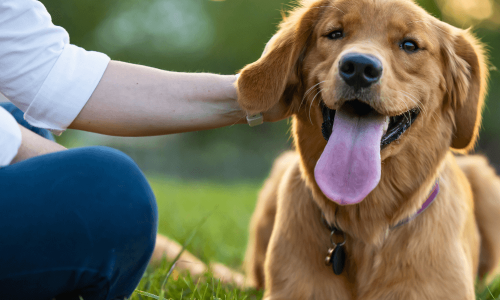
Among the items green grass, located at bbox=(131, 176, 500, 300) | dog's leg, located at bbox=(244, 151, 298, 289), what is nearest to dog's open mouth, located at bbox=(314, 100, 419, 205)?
green grass, located at bbox=(131, 176, 500, 300)

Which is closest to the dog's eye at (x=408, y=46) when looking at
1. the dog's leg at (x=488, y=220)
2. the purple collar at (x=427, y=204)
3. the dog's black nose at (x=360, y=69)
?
the dog's black nose at (x=360, y=69)

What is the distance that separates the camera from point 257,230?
3295 millimetres

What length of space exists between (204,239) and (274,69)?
2136 mm

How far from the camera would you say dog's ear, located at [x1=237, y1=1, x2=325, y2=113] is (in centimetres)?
216

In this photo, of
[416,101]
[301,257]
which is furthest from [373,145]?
[301,257]

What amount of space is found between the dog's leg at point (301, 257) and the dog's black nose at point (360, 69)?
71 cm

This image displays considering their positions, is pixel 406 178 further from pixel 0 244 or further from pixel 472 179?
pixel 0 244

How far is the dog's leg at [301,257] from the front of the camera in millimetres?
2170

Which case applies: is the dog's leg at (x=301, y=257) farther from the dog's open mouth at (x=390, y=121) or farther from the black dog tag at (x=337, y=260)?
the dog's open mouth at (x=390, y=121)

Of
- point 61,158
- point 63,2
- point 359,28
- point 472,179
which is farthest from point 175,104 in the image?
point 63,2

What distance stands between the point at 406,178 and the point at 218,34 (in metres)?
19.7

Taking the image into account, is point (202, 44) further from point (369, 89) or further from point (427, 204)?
point (369, 89)

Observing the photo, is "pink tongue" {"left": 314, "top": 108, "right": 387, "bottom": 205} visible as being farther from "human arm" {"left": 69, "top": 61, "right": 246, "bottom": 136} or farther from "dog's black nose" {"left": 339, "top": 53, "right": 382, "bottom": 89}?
"human arm" {"left": 69, "top": 61, "right": 246, "bottom": 136}

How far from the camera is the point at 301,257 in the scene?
223 centimetres
